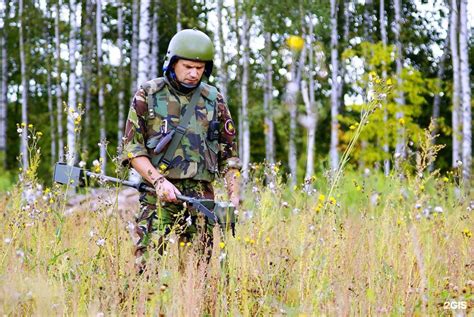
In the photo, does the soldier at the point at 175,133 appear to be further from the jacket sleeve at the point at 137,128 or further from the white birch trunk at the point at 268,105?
the white birch trunk at the point at 268,105

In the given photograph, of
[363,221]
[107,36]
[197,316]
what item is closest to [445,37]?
[107,36]

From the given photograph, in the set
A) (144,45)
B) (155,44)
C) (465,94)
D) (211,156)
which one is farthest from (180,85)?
(155,44)

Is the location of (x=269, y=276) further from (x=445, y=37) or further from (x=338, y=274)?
(x=445, y=37)

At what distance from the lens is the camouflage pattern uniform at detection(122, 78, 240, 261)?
12.7 ft

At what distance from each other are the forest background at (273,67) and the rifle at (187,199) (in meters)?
4.55

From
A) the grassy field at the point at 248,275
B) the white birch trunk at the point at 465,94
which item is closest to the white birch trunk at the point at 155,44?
the white birch trunk at the point at 465,94

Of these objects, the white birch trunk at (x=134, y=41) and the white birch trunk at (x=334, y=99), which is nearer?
the white birch trunk at (x=334, y=99)

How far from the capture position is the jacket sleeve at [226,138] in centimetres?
A: 412

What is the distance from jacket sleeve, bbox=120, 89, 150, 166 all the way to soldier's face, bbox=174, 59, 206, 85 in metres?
0.22

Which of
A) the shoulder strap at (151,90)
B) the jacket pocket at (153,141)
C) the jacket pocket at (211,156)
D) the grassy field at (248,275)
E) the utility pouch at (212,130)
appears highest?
the shoulder strap at (151,90)

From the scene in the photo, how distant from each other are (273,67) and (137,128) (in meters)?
18.3

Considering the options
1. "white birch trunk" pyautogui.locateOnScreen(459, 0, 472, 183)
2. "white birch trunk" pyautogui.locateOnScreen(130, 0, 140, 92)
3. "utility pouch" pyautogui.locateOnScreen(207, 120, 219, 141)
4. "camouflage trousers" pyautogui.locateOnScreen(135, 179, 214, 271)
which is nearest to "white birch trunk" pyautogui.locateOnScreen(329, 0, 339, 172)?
"white birch trunk" pyautogui.locateOnScreen(459, 0, 472, 183)

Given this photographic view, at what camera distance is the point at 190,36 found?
3852 millimetres

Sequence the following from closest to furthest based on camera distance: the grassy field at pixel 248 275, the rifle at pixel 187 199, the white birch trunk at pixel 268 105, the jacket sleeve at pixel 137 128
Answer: the grassy field at pixel 248 275
the rifle at pixel 187 199
the jacket sleeve at pixel 137 128
the white birch trunk at pixel 268 105
